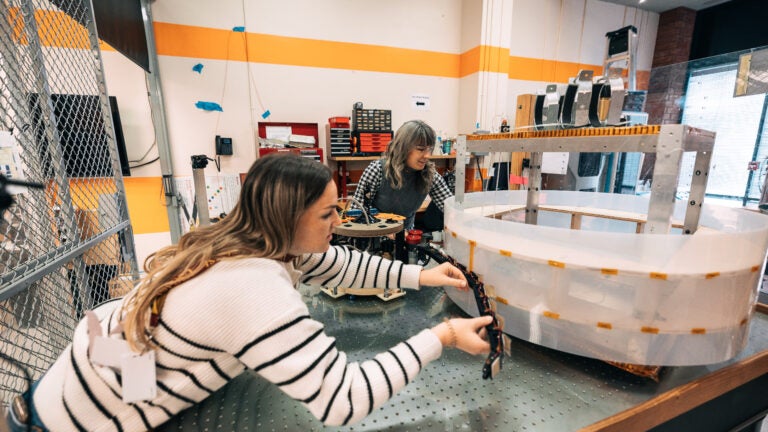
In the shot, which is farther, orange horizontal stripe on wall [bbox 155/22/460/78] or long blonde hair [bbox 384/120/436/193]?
orange horizontal stripe on wall [bbox 155/22/460/78]

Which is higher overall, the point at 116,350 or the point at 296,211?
the point at 296,211

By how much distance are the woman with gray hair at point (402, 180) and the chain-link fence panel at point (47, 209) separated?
1308 millimetres

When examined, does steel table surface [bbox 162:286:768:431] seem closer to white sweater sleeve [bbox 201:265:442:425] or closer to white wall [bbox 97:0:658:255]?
white sweater sleeve [bbox 201:265:442:425]

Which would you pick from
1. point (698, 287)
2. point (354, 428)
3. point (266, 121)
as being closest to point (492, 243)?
point (698, 287)

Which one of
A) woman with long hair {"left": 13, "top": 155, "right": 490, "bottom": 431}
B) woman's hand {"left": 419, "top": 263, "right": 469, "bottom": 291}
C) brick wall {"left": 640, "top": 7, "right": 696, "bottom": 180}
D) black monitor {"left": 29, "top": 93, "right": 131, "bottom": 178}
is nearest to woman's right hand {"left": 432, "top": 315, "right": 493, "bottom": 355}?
woman with long hair {"left": 13, "top": 155, "right": 490, "bottom": 431}

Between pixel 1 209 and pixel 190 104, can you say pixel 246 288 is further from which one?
pixel 190 104

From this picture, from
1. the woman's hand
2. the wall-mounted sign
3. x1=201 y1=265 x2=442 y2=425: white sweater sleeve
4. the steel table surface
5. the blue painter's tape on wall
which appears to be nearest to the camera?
x1=201 y1=265 x2=442 y2=425: white sweater sleeve

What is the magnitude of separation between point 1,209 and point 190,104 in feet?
10.1

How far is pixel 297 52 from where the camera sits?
327 centimetres

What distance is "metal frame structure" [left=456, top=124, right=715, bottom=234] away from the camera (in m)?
0.73

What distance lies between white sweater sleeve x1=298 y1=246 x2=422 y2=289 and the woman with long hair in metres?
0.31

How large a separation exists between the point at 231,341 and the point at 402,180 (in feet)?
5.21

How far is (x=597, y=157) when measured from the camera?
12.8 feet

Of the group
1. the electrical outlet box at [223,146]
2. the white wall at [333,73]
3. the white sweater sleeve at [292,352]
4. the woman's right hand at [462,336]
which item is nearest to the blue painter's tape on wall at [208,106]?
the white wall at [333,73]
